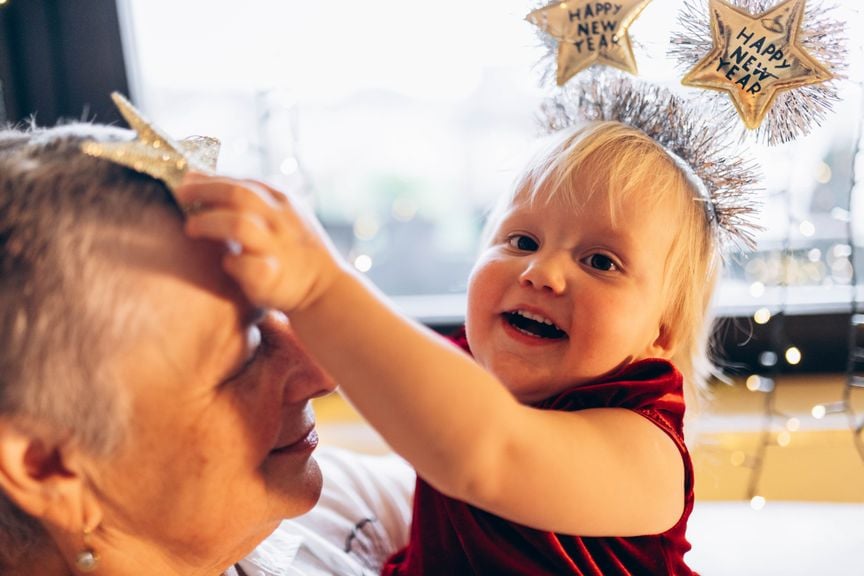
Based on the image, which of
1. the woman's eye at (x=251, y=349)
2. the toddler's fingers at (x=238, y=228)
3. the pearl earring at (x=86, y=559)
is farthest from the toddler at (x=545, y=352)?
the pearl earring at (x=86, y=559)

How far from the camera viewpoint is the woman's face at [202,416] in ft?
2.43

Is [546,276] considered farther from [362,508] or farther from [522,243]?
[362,508]

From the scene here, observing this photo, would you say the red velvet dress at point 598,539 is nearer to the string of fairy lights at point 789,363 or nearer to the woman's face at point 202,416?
the woman's face at point 202,416

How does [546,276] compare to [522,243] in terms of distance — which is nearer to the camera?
[546,276]

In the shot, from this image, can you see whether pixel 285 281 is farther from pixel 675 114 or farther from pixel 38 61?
pixel 38 61

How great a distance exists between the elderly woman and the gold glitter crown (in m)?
0.02

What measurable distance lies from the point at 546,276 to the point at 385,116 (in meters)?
1.13

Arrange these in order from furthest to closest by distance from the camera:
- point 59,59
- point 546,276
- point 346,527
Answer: point 59,59, point 346,527, point 546,276

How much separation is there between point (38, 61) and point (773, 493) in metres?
1.92

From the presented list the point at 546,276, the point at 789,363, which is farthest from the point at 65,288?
the point at 789,363

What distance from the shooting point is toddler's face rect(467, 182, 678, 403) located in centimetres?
100

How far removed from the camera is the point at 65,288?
704 millimetres

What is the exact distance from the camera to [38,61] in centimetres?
186

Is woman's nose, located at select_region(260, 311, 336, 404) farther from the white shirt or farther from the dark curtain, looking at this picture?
the dark curtain
